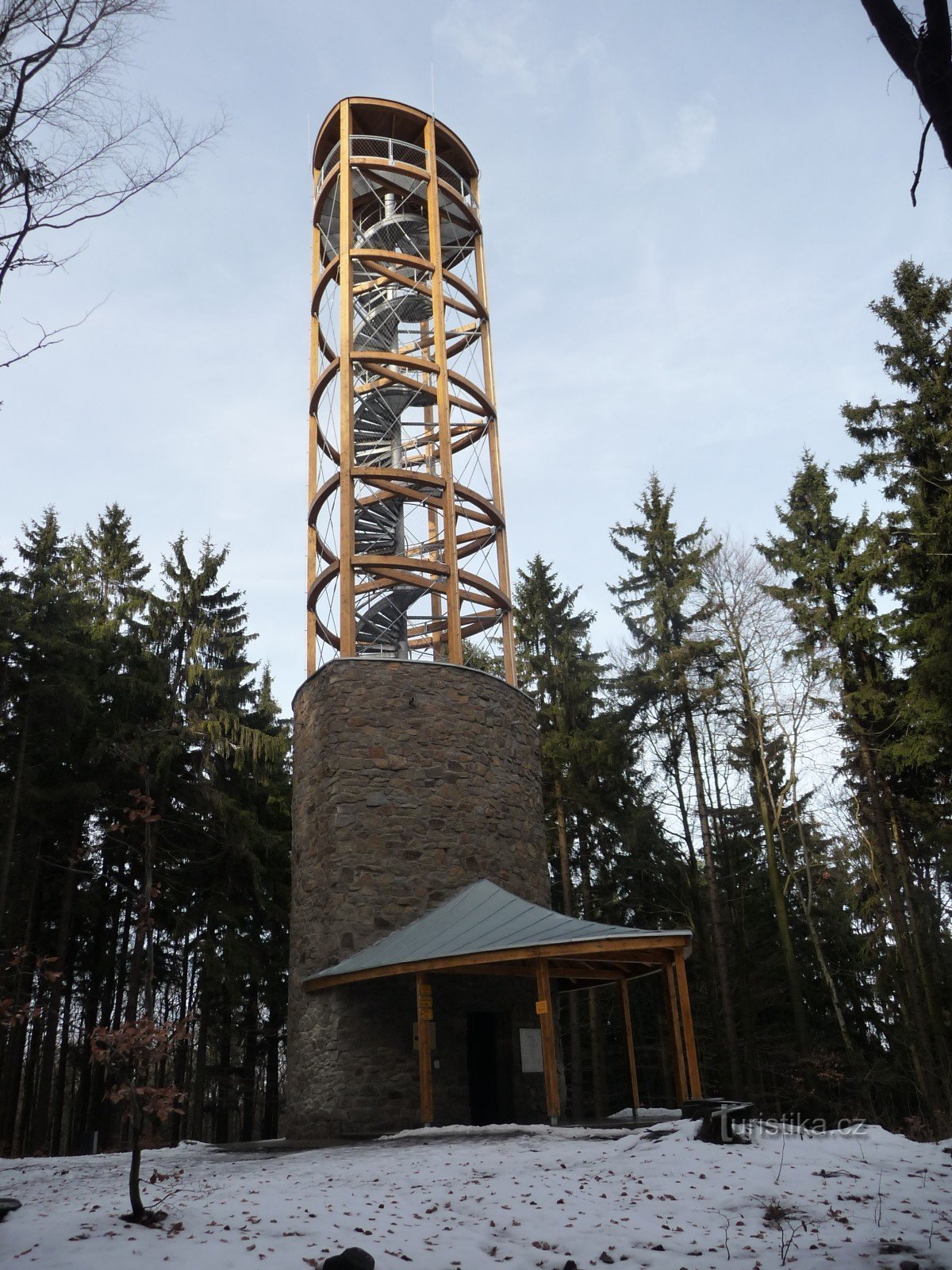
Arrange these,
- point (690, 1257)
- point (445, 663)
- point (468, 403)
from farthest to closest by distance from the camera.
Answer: point (468, 403)
point (445, 663)
point (690, 1257)

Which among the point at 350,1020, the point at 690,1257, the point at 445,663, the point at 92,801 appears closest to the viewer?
the point at 690,1257

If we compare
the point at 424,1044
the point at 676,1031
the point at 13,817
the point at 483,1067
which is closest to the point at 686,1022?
the point at 676,1031

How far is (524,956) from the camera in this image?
31.7 feet

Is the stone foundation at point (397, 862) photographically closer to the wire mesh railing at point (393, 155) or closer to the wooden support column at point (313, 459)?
the wooden support column at point (313, 459)

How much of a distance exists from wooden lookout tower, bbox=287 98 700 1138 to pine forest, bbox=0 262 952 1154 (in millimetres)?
3401

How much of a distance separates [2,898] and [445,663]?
7.13 m

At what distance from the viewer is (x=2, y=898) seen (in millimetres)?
13984

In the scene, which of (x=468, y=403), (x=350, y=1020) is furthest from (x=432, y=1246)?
(x=468, y=403)

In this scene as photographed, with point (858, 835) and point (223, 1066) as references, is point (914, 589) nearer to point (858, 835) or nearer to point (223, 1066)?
point (858, 835)

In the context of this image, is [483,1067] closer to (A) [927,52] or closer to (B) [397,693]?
(B) [397,693]

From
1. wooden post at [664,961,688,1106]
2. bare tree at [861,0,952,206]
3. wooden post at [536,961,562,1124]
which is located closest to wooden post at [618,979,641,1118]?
wooden post at [664,961,688,1106]

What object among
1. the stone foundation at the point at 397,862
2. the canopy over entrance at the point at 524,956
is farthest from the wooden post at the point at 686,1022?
the stone foundation at the point at 397,862

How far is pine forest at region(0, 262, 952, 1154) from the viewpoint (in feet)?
47.9

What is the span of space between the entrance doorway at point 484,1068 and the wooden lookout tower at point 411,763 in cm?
3
